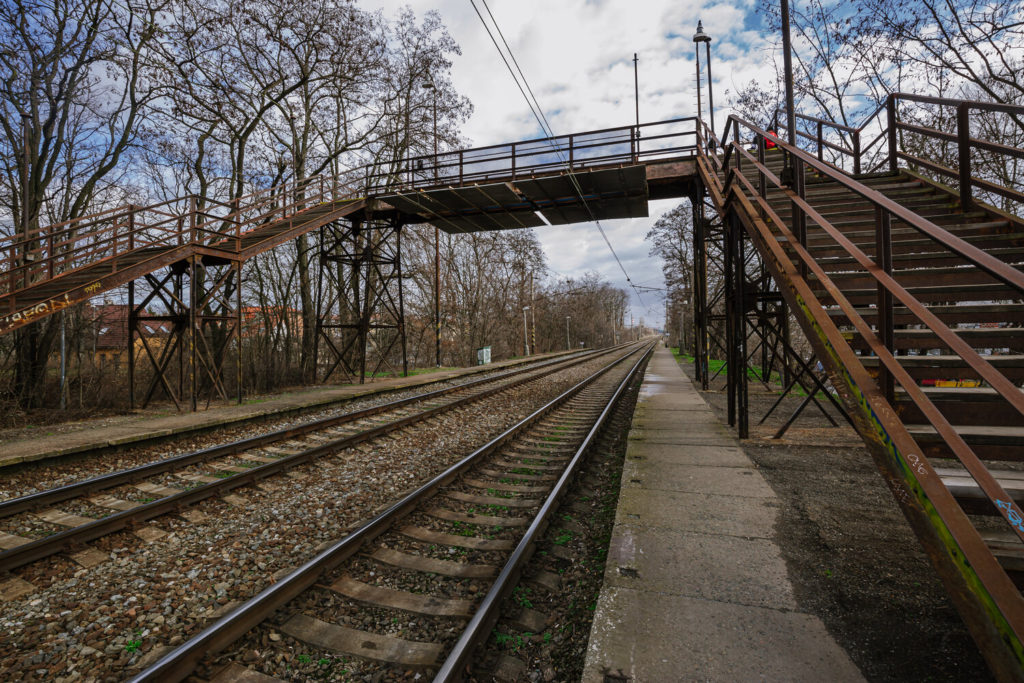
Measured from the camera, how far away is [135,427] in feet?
26.9

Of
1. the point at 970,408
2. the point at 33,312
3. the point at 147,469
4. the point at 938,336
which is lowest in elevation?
the point at 147,469

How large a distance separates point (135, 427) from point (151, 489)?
11.6 feet

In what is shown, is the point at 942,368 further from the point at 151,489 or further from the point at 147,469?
the point at 147,469

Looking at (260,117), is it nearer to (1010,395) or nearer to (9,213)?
(9,213)

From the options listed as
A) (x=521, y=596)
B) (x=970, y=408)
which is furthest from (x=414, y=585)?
(x=970, y=408)

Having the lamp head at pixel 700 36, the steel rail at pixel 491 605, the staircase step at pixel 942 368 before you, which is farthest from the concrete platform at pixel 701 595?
the lamp head at pixel 700 36

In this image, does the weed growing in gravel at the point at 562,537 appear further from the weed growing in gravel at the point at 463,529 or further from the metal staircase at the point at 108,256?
the metal staircase at the point at 108,256

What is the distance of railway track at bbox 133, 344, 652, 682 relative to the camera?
268cm

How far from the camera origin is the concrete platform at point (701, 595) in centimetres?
230

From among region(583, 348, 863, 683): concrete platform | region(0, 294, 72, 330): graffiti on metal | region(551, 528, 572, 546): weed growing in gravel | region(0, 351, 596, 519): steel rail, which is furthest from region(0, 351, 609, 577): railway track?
region(583, 348, 863, 683): concrete platform

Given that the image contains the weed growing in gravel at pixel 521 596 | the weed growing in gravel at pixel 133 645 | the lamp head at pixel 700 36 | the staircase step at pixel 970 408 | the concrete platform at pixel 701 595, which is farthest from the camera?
the lamp head at pixel 700 36

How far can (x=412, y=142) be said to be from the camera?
20781 millimetres

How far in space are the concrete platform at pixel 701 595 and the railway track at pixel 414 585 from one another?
798 millimetres

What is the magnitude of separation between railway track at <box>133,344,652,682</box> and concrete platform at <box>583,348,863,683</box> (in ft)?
2.62
